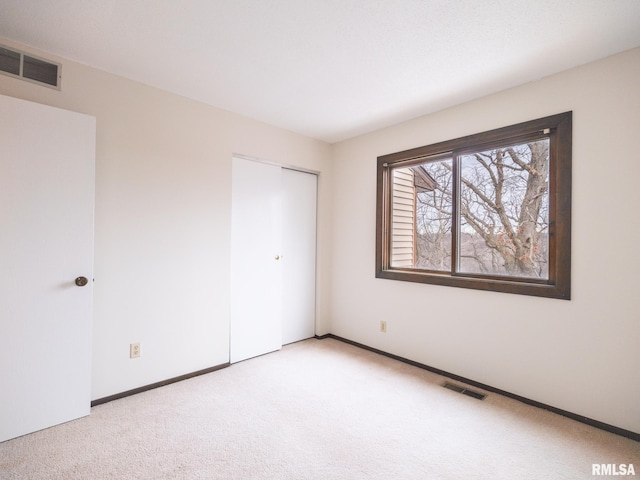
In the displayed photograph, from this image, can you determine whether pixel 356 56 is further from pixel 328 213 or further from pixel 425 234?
pixel 328 213

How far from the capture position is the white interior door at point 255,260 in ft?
10.3

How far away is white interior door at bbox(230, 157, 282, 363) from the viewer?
314cm

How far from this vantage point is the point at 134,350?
2479mm

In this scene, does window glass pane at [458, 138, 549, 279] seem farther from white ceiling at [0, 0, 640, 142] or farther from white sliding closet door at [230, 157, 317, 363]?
white sliding closet door at [230, 157, 317, 363]

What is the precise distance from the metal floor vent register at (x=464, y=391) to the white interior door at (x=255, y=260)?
1765mm

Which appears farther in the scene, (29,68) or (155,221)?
(155,221)

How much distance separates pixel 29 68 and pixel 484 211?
3547mm

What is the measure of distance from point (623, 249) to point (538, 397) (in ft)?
3.98

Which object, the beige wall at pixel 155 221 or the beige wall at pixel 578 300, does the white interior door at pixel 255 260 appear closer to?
the beige wall at pixel 155 221

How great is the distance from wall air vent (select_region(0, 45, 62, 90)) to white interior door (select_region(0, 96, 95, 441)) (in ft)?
0.89

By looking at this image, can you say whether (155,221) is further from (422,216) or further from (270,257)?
(422,216)

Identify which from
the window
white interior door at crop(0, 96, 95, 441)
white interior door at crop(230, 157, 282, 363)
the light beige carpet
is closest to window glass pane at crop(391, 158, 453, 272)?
the window

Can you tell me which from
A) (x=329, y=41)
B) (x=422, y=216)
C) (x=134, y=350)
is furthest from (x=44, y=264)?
(x=422, y=216)

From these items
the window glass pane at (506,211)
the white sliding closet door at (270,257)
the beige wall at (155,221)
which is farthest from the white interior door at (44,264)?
the window glass pane at (506,211)
